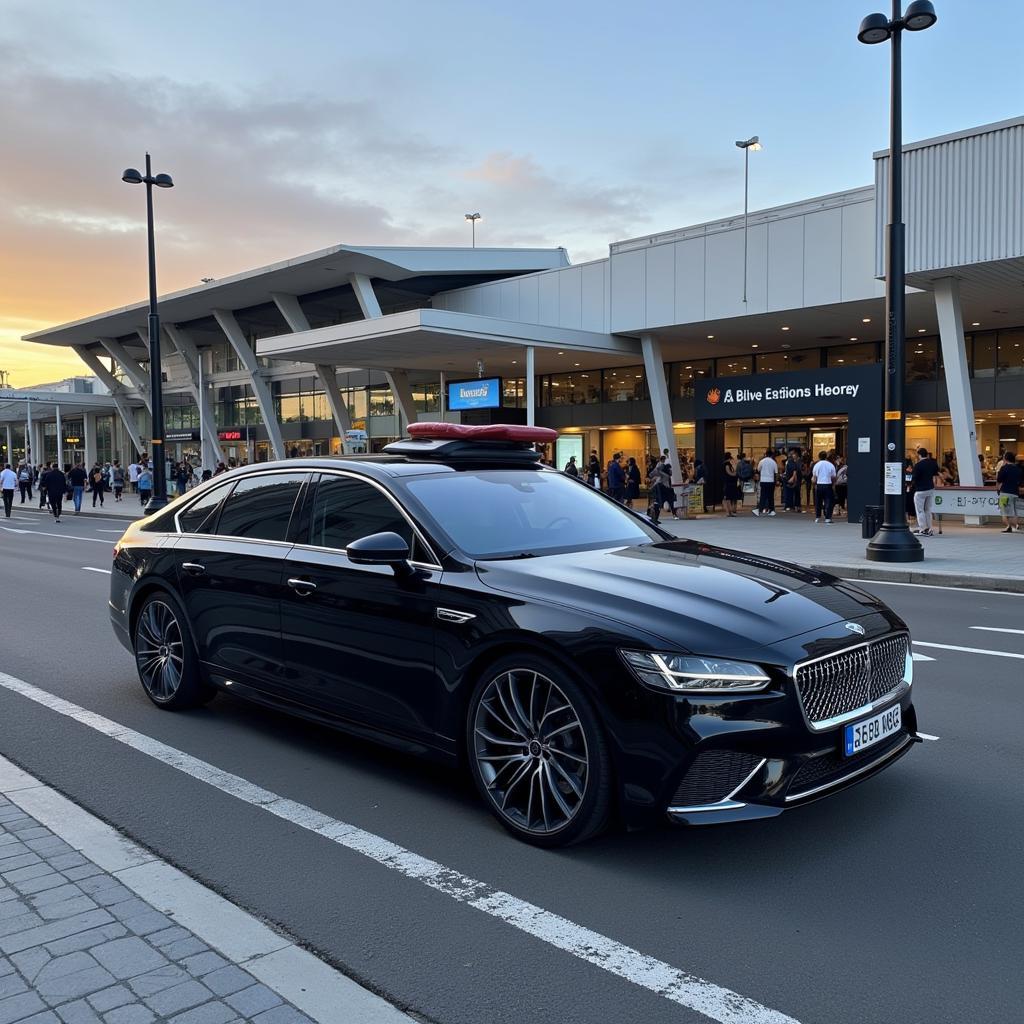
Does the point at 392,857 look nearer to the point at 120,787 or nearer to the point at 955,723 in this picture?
the point at 120,787

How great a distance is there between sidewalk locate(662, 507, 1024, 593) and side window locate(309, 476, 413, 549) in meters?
8.56

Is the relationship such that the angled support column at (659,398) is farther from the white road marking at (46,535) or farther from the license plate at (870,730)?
the license plate at (870,730)

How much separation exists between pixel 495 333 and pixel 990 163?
42.8 feet

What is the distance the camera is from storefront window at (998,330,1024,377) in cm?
2697

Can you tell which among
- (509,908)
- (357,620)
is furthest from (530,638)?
(357,620)

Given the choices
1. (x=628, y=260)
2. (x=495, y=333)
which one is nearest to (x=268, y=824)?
(x=495, y=333)

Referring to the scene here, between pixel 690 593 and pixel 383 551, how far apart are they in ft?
4.66

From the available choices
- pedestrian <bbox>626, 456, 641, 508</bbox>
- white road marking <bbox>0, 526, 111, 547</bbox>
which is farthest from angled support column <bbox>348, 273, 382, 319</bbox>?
white road marking <bbox>0, 526, 111, 547</bbox>

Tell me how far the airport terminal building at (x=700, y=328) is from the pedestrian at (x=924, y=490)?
273 centimetres

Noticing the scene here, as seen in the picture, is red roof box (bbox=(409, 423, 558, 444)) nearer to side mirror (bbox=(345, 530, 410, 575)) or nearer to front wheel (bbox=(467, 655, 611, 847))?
side mirror (bbox=(345, 530, 410, 575))

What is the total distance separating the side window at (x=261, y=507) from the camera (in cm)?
535

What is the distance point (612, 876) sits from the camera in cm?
360

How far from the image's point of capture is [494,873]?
3.65m

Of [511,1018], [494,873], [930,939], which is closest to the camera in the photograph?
[511,1018]
